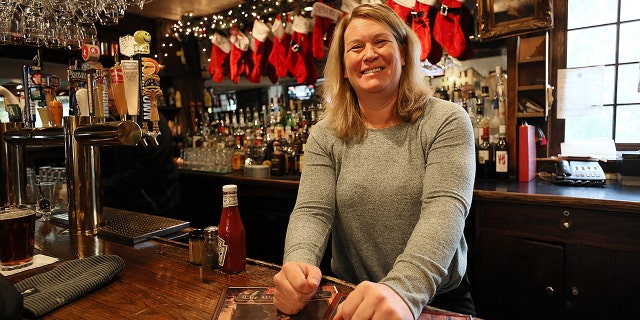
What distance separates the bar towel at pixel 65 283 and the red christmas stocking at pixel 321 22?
2814 mm

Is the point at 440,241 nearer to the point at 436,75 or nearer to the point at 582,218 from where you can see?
the point at 582,218

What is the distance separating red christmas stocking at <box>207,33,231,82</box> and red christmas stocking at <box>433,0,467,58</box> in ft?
7.52

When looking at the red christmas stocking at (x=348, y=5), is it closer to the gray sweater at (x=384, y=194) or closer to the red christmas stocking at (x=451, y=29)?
the red christmas stocking at (x=451, y=29)

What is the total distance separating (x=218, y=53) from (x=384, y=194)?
366 centimetres

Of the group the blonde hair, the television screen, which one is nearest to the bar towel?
the blonde hair

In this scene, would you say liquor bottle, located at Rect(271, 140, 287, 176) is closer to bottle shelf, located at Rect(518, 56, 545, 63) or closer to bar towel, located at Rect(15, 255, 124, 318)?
bottle shelf, located at Rect(518, 56, 545, 63)

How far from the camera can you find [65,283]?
3.34ft

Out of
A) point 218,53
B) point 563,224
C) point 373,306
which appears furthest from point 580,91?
point 218,53

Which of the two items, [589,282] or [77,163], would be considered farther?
[589,282]

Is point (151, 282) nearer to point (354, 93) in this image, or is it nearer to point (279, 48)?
point (354, 93)

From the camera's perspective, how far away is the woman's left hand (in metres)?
0.76

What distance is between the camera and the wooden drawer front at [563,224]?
186 cm

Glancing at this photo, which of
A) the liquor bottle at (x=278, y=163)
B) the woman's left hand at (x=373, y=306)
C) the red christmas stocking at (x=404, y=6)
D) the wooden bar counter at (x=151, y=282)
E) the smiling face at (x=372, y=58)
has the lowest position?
the wooden bar counter at (x=151, y=282)

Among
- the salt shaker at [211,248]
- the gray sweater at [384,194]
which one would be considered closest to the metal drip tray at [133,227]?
the salt shaker at [211,248]
